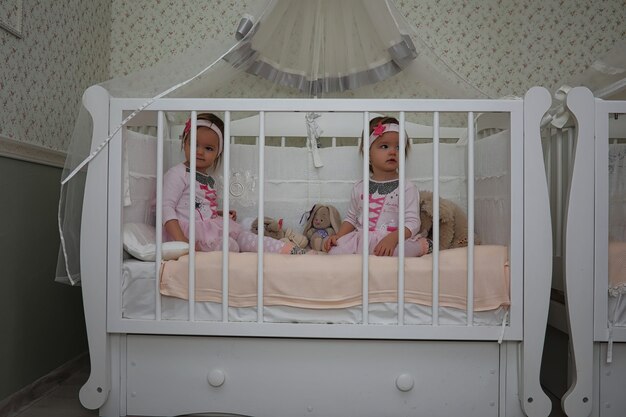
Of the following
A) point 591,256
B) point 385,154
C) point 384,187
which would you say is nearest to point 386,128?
point 385,154

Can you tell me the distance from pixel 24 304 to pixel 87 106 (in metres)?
0.72

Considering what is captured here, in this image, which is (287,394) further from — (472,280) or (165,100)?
(165,100)

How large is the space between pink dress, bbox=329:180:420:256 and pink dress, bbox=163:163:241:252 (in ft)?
1.34

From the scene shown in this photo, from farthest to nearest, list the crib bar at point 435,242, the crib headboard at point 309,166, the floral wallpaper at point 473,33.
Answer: the floral wallpaper at point 473,33
the crib headboard at point 309,166
the crib bar at point 435,242

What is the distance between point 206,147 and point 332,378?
93 centimetres

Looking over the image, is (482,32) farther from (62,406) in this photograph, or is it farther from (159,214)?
(62,406)

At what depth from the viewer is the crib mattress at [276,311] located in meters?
1.54

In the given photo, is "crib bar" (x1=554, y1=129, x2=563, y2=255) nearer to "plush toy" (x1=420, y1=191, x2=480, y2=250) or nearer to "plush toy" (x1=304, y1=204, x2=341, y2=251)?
"plush toy" (x1=420, y1=191, x2=480, y2=250)

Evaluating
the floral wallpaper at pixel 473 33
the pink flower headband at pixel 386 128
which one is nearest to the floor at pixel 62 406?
the pink flower headband at pixel 386 128

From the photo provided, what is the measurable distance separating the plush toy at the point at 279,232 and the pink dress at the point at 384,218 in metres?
0.18

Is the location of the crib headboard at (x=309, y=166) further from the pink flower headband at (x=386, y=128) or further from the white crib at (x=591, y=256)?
the white crib at (x=591, y=256)

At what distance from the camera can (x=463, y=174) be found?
7.21 ft

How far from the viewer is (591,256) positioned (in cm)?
152

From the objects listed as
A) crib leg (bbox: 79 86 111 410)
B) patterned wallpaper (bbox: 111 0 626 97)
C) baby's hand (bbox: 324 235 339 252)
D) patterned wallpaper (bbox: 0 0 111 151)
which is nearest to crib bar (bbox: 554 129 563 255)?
baby's hand (bbox: 324 235 339 252)
